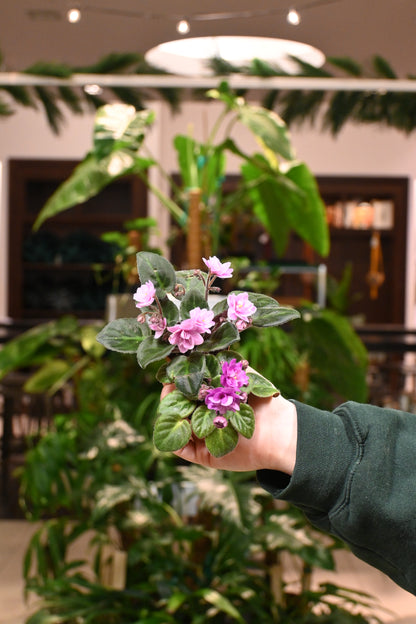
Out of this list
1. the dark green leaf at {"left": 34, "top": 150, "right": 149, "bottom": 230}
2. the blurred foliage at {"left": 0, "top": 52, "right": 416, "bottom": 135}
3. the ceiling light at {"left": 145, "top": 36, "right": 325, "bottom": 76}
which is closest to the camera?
the dark green leaf at {"left": 34, "top": 150, "right": 149, "bottom": 230}

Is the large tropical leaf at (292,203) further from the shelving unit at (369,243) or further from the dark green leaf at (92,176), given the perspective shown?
the shelving unit at (369,243)

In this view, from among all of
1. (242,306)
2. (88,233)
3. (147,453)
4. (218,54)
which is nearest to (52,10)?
(218,54)

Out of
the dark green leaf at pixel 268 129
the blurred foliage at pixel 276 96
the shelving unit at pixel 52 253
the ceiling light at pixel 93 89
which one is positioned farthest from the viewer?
the shelving unit at pixel 52 253

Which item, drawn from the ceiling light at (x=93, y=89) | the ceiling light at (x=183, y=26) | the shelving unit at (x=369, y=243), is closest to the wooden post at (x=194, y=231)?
the ceiling light at (x=183, y=26)

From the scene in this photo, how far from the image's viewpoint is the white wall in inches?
245

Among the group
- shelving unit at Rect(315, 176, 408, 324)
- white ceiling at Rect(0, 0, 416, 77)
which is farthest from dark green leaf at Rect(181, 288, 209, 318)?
shelving unit at Rect(315, 176, 408, 324)

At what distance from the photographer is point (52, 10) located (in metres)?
2.21

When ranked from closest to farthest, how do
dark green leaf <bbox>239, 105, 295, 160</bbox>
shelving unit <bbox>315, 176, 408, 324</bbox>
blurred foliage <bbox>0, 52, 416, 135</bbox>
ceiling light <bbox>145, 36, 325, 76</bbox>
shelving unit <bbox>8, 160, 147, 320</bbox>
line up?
dark green leaf <bbox>239, 105, 295, 160</bbox>
ceiling light <bbox>145, 36, 325, 76</bbox>
blurred foliage <bbox>0, 52, 416, 135</bbox>
shelving unit <bbox>8, 160, 147, 320</bbox>
shelving unit <bbox>315, 176, 408, 324</bbox>

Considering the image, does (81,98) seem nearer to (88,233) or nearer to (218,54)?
(218,54)

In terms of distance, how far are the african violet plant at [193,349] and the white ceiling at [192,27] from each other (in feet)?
5.62

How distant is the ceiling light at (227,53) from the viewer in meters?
2.20

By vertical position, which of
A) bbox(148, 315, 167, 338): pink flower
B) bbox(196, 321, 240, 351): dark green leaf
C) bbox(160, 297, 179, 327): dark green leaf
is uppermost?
bbox(160, 297, 179, 327): dark green leaf

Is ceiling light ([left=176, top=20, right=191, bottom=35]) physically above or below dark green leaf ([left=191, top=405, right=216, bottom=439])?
above

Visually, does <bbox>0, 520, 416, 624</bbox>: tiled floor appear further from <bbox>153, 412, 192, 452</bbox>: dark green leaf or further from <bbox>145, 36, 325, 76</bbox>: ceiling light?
<bbox>153, 412, 192, 452</bbox>: dark green leaf
